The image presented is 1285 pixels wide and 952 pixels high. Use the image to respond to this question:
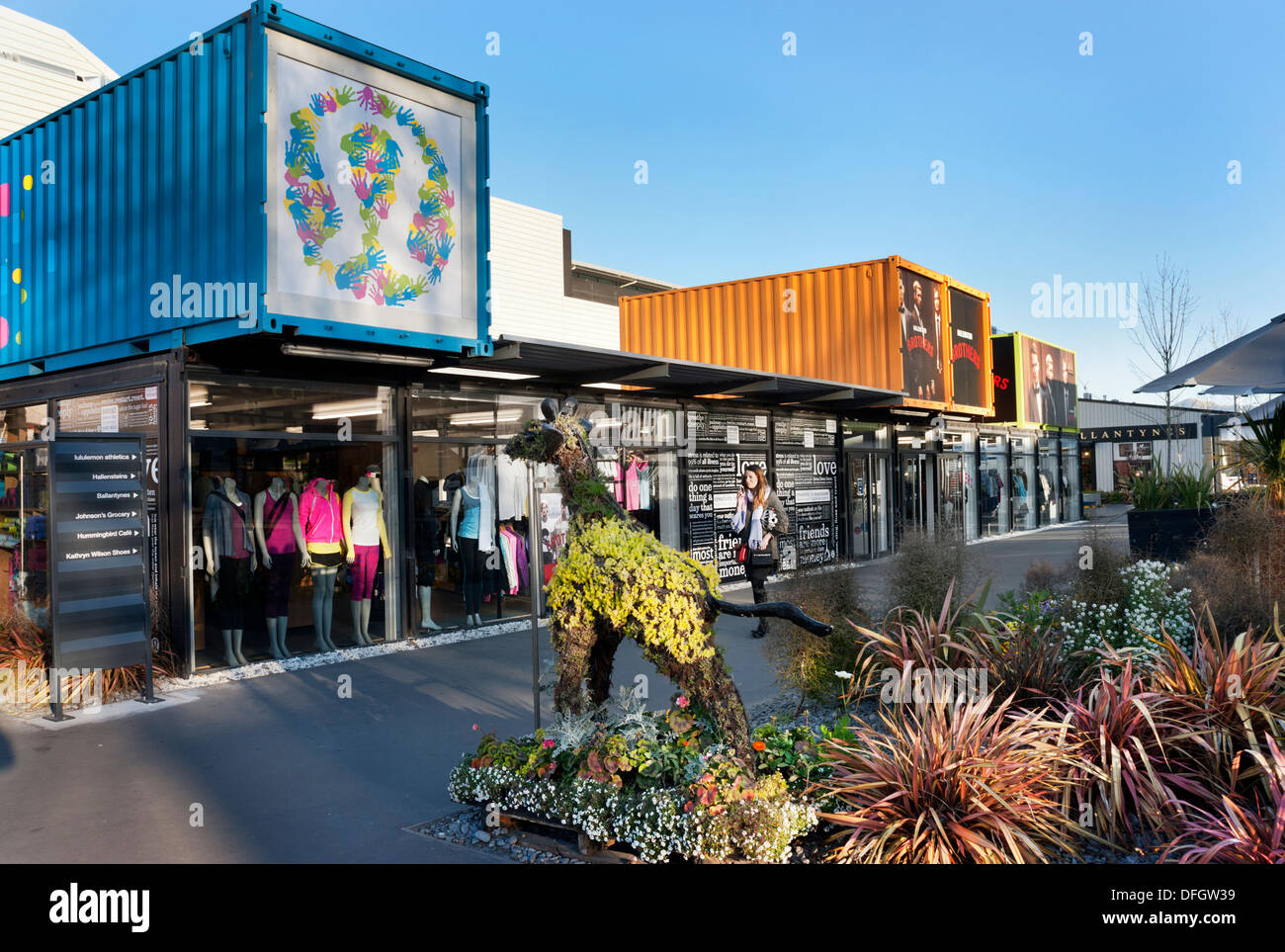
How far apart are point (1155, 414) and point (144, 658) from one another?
45937 mm

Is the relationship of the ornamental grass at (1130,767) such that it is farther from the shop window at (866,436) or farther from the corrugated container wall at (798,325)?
the shop window at (866,436)

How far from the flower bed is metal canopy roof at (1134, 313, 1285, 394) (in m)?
6.77

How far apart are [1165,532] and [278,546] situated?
8995 mm

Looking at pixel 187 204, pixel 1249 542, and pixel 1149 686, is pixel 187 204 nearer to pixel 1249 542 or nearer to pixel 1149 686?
pixel 1149 686

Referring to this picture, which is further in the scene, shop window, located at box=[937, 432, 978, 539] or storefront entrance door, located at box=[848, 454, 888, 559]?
shop window, located at box=[937, 432, 978, 539]

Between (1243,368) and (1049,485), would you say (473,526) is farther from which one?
(1049,485)

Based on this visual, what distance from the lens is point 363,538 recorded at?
30.7ft

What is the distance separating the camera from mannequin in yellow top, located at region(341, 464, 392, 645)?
30.5 feet

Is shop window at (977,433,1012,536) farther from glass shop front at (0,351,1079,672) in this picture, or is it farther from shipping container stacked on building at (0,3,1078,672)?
shipping container stacked on building at (0,3,1078,672)

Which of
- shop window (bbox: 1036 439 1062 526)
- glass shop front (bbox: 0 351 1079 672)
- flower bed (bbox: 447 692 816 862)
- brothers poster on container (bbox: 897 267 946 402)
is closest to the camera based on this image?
flower bed (bbox: 447 692 816 862)

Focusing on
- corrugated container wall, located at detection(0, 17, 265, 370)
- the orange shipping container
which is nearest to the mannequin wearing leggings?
corrugated container wall, located at detection(0, 17, 265, 370)

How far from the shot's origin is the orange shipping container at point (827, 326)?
55.1ft
